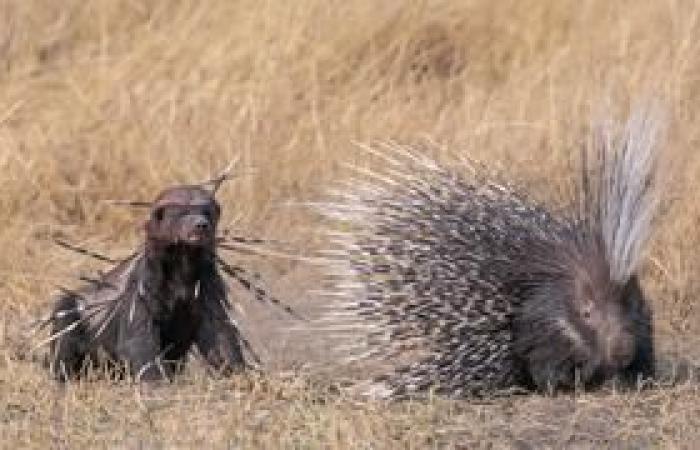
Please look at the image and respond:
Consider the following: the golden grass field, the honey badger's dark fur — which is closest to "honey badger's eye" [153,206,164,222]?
the honey badger's dark fur

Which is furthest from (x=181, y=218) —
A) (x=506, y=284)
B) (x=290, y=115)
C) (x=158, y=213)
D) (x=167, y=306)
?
(x=290, y=115)

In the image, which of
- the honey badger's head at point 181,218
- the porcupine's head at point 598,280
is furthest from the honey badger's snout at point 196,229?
the porcupine's head at point 598,280

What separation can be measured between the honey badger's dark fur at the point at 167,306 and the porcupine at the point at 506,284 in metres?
0.35

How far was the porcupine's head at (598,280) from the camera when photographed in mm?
5270

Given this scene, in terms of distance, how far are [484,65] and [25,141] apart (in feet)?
6.43

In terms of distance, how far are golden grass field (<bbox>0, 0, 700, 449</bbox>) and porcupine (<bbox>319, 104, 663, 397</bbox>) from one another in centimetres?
11

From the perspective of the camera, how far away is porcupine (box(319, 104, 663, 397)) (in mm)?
5320

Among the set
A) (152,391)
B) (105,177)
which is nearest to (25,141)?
(105,177)

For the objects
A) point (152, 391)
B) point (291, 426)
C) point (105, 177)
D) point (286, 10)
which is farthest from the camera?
point (286, 10)

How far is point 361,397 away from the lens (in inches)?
209

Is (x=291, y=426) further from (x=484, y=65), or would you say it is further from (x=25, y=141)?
(x=484, y=65)

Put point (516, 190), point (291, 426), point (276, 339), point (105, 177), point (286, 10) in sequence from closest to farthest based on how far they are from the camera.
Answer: point (291, 426)
point (516, 190)
point (276, 339)
point (105, 177)
point (286, 10)

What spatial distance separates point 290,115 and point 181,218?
289 cm

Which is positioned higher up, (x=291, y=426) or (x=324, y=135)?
(x=324, y=135)
